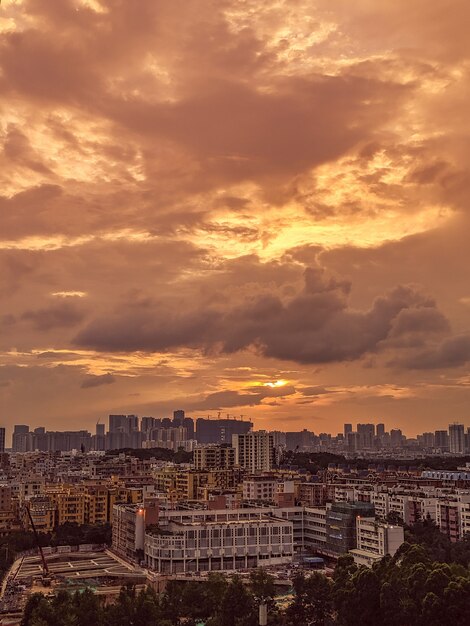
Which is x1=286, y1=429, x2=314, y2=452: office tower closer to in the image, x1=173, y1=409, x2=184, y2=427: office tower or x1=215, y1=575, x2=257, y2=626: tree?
x1=173, y1=409, x2=184, y2=427: office tower

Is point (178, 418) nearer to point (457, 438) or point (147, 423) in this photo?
point (147, 423)

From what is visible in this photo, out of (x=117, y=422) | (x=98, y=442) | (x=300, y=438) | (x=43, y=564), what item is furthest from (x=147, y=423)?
(x=43, y=564)

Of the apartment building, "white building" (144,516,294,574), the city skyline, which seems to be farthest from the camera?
the city skyline

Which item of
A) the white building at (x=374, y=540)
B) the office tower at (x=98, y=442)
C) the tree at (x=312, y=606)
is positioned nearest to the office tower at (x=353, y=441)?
the office tower at (x=98, y=442)

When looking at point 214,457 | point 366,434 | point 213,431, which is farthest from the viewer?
point 366,434

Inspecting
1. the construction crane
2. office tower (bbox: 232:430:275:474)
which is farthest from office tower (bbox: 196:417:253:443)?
the construction crane

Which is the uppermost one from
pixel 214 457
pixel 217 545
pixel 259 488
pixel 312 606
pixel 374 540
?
pixel 214 457

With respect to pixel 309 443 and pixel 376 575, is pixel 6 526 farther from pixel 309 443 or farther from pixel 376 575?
pixel 309 443
